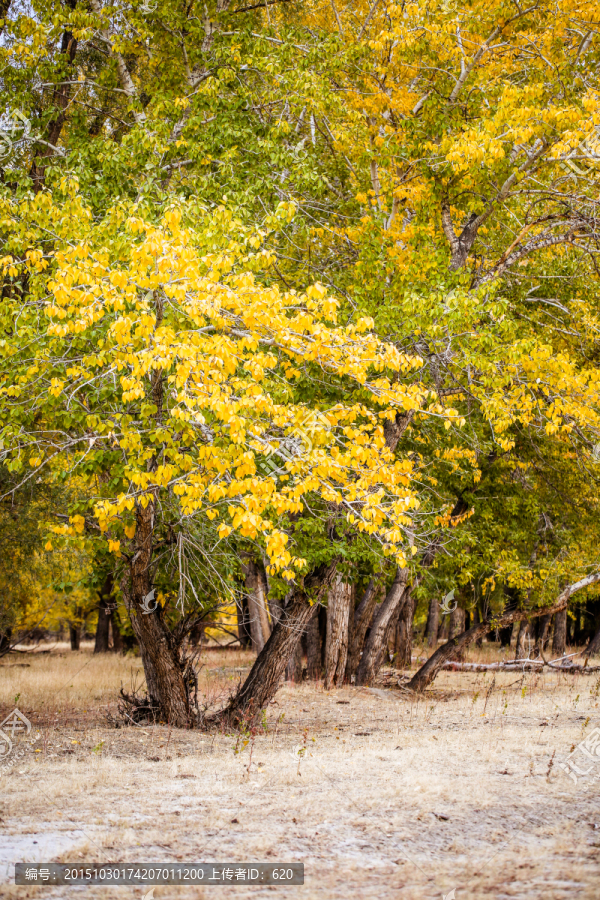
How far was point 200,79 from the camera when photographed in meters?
10.3

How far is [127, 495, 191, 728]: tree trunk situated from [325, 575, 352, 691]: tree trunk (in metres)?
5.69

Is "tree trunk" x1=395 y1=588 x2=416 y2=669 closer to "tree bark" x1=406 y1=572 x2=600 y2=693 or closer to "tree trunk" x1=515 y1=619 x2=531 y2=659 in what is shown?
"tree trunk" x1=515 y1=619 x2=531 y2=659

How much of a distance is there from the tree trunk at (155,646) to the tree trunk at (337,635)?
5.69 metres

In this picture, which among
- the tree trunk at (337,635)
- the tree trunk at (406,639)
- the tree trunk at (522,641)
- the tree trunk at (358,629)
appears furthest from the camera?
the tree trunk at (406,639)

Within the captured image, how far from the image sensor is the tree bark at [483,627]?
13703 millimetres

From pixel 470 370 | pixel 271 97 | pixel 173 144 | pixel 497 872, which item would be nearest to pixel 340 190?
pixel 271 97

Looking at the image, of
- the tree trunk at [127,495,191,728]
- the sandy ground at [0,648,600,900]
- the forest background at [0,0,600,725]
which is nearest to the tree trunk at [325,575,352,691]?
the forest background at [0,0,600,725]

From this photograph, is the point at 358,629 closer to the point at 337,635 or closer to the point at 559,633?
the point at 337,635

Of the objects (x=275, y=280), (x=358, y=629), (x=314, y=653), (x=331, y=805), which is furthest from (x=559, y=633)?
(x=331, y=805)

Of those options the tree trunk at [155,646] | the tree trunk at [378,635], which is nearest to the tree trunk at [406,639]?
the tree trunk at [378,635]

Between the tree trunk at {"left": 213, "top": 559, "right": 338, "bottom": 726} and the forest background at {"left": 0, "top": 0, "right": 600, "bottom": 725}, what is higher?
the forest background at {"left": 0, "top": 0, "right": 600, "bottom": 725}

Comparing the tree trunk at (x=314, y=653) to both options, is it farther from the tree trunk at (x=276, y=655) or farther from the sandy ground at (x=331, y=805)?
the tree trunk at (x=276, y=655)

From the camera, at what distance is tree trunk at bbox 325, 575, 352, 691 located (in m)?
14.7

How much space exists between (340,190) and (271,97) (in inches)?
105
